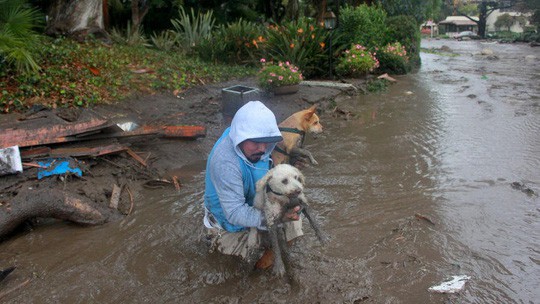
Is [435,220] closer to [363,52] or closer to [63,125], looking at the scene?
[63,125]

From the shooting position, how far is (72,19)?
449 inches

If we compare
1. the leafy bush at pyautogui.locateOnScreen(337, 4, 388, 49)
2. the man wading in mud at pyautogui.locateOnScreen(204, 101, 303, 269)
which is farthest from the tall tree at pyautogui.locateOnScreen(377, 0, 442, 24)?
the man wading in mud at pyautogui.locateOnScreen(204, 101, 303, 269)

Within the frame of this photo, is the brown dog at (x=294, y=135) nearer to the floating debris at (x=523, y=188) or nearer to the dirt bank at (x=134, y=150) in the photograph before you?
the dirt bank at (x=134, y=150)

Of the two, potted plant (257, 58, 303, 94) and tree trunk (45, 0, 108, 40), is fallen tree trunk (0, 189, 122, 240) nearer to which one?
potted plant (257, 58, 303, 94)

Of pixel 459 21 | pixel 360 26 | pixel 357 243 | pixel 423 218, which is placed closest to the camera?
pixel 357 243

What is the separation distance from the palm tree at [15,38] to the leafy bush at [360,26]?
30.8 feet

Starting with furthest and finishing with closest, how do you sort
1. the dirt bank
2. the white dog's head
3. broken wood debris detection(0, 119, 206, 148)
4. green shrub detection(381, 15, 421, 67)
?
green shrub detection(381, 15, 421, 67), broken wood debris detection(0, 119, 206, 148), the dirt bank, the white dog's head

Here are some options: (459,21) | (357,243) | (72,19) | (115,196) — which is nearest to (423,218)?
(357,243)

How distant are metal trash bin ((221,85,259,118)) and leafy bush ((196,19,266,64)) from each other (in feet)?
16.8

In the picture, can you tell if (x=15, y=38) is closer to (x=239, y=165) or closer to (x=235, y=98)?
(x=235, y=98)

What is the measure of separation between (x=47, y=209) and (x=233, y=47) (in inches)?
383

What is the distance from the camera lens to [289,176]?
9.00 feet

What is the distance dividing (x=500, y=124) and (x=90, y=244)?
26.7ft

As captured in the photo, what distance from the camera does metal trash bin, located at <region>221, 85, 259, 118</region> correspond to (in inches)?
296
